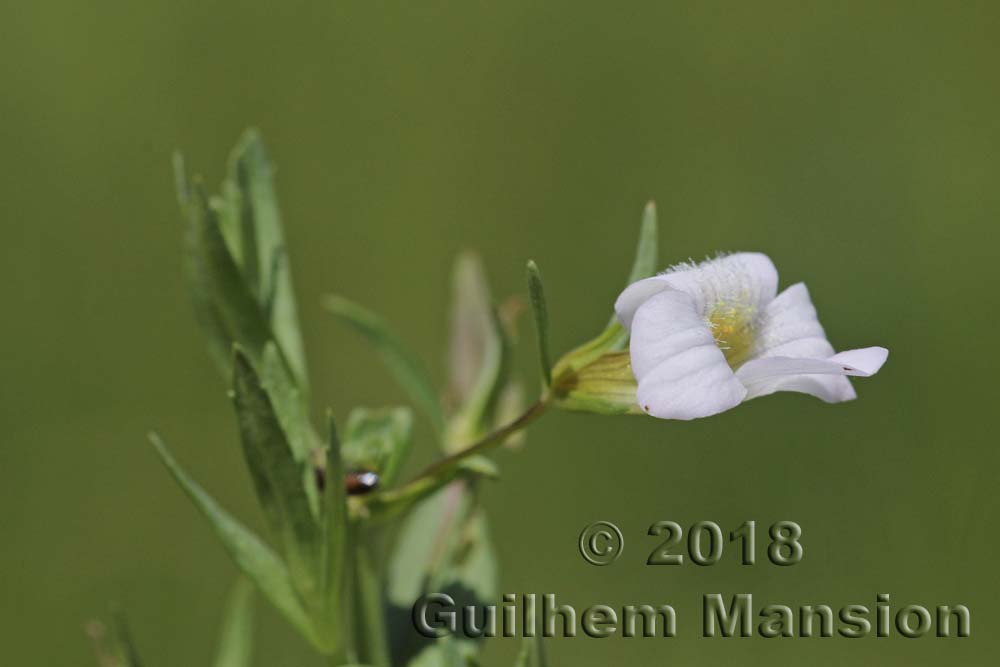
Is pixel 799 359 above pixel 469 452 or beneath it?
above

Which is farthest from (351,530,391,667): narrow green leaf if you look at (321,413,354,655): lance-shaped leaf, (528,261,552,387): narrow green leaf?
(528,261,552,387): narrow green leaf

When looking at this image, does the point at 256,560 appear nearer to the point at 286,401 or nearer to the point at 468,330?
the point at 286,401

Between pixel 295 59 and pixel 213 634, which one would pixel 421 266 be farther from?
pixel 213 634

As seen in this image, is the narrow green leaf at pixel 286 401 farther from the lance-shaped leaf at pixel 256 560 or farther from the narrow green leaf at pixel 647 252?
the narrow green leaf at pixel 647 252

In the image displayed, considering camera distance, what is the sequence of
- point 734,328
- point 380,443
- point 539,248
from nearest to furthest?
point 734,328 < point 380,443 < point 539,248

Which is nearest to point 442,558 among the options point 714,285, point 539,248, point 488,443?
point 488,443

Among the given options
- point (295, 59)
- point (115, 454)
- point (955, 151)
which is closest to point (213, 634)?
point (115, 454)

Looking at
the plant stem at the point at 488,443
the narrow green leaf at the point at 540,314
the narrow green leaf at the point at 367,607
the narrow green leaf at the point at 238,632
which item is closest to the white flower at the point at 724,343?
the narrow green leaf at the point at 540,314

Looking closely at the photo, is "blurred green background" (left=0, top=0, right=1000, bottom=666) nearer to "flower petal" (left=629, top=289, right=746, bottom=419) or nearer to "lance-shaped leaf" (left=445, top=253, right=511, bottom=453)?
"lance-shaped leaf" (left=445, top=253, right=511, bottom=453)
